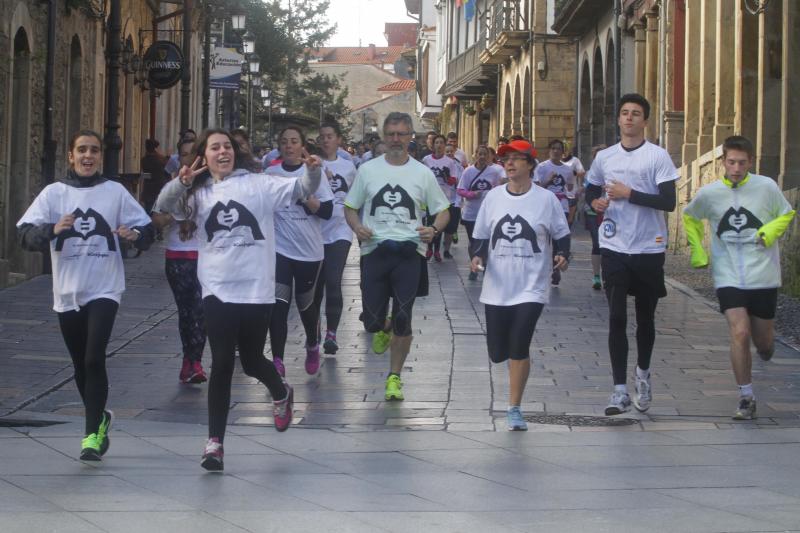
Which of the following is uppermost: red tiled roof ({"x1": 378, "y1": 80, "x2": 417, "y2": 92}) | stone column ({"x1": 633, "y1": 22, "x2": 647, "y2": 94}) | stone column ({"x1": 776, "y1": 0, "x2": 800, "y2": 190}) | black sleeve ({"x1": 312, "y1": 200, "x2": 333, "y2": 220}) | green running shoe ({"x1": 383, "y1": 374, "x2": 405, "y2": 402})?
red tiled roof ({"x1": 378, "y1": 80, "x2": 417, "y2": 92})

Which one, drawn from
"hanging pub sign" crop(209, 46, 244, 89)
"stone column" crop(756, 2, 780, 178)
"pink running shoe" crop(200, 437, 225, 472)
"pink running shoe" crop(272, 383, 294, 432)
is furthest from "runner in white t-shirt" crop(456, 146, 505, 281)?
"hanging pub sign" crop(209, 46, 244, 89)

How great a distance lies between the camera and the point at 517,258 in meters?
8.48

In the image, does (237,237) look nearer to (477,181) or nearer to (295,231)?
(295,231)

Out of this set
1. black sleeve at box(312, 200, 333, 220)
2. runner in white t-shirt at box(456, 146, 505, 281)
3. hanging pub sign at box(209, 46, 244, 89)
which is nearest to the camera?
black sleeve at box(312, 200, 333, 220)

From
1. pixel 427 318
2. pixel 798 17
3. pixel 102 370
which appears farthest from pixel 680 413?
pixel 798 17

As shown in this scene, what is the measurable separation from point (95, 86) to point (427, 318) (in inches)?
476

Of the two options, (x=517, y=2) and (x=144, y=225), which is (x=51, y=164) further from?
(x=517, y=2)

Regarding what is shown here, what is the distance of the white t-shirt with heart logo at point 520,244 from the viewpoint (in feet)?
27.8

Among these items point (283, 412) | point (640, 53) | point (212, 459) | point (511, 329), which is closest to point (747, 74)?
point (640, 53)

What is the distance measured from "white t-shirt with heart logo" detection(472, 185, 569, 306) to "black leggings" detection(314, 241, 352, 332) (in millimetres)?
2778

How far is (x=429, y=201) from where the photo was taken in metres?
9.30

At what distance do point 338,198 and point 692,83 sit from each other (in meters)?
15.2

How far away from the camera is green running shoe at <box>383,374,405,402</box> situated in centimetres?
930

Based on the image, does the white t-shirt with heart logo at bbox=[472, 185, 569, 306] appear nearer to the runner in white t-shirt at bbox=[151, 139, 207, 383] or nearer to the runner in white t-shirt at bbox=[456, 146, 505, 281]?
→ the runner in white t-shirt at bbox=[151, 139, 207, 383]
